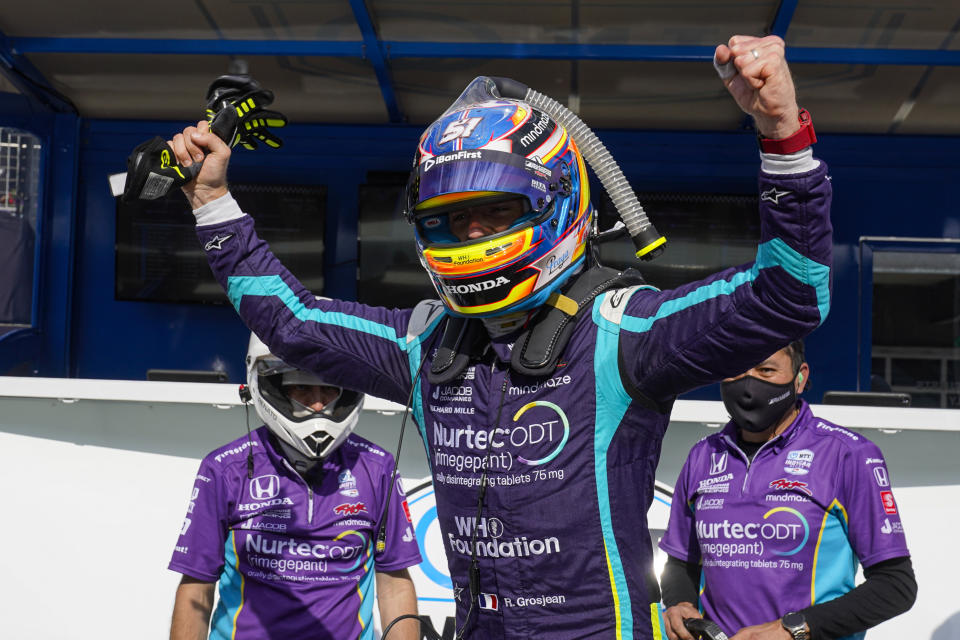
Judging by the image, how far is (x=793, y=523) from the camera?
3.21 m

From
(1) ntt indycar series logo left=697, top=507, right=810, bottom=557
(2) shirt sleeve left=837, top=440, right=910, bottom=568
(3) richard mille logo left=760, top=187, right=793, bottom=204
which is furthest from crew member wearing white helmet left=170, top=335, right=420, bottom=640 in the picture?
(3) richard mille logo left=760, top=187, right=793, bottom=204

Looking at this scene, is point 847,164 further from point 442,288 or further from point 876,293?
point 442,288

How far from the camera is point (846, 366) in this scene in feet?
24.6

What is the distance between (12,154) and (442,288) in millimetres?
6338

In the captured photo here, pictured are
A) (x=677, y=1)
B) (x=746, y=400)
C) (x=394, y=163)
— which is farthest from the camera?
(x=394, y=163)

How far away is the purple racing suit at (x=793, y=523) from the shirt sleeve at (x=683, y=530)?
0.22ft

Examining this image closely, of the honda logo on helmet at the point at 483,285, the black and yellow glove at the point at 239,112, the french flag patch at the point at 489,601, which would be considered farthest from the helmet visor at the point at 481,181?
the french flag patch at the point at 489,601

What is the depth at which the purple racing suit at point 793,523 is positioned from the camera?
3146mm

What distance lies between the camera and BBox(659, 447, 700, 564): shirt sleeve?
11.5ft

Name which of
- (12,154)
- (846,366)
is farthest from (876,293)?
(12,154)

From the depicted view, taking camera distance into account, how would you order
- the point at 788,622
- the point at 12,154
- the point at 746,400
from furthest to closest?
the point at 12,154 → the point at 746,400 → the point at 788,622

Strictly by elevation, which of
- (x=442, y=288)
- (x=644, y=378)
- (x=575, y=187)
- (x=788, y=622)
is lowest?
(x=788, y=622)

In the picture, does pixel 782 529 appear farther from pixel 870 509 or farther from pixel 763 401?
pixel 763 401

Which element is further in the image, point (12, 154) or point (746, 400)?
point (12, 154)
